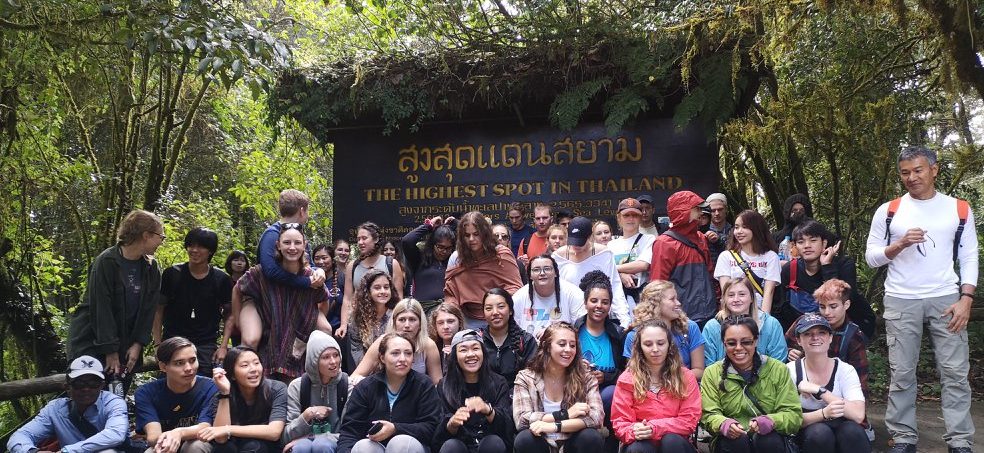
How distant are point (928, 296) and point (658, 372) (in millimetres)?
1923

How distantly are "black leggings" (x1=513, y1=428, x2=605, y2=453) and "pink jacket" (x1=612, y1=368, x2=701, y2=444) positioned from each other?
14cm

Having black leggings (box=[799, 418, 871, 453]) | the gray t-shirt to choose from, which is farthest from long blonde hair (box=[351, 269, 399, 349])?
black leggings (box=[799, 418, 871, 453])

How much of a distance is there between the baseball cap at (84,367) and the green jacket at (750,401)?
4.04 meters

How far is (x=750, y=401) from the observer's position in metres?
4.86

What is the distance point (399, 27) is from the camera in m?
10.7

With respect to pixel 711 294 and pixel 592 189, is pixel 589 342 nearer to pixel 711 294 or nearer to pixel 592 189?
pixel 711 294

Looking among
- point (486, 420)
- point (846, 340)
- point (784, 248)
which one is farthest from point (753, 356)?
point (784, 248)

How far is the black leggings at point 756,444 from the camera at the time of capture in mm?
4637

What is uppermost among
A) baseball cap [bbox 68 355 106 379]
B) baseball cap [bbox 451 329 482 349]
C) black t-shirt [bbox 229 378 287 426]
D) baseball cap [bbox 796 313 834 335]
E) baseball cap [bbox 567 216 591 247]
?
baseball cap [bbox 567 216 591 247]

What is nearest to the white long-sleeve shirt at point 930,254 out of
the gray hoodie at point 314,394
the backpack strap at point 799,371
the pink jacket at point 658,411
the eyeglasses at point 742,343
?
the backpack strap at point 799,371

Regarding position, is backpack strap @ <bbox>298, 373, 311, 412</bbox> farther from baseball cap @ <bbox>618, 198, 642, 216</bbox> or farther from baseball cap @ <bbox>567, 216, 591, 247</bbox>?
baseball cap @ <bbox>618, 198, 642, 216</bbox>

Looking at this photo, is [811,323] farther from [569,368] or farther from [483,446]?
[483,446]

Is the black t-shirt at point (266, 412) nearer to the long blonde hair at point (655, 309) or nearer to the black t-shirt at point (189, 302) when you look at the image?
the black t-shirt at point (189, 302)

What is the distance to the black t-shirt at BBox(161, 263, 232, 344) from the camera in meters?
6.15
